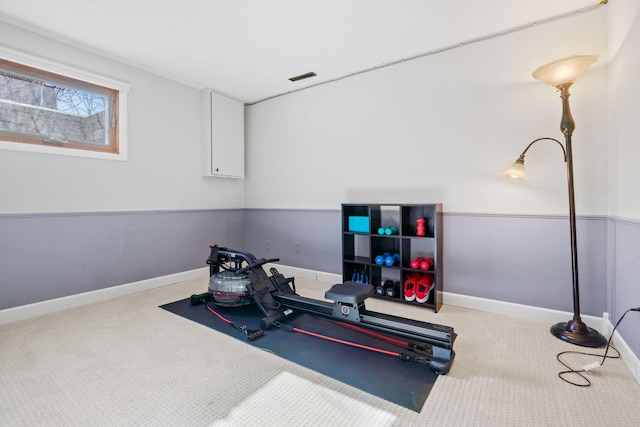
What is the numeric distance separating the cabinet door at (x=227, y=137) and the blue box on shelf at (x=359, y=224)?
2.11m

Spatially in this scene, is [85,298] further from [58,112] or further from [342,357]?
[342,357]

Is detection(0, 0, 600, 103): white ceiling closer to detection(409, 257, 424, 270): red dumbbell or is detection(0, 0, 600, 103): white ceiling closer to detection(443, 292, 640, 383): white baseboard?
detection(409, 257, 424, 270): red dumbbell

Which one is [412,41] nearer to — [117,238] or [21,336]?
[117,238]

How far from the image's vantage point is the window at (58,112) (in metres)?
2.66

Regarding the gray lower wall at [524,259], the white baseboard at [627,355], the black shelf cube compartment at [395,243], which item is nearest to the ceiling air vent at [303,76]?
the black shelf cube compartment at [395,243]

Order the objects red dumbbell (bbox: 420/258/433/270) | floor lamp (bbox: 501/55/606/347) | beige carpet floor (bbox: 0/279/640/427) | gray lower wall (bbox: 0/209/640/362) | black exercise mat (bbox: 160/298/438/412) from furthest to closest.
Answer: red dumbbell (bbox: 420/258/433/270) → gray lower wall (bbox: 0/209/640/362) → floor lamp (bbox: 501/55/606/347) → black exercise mat (bbox: 160/298/438/412) → beige carpet floor (bbox: 0/279/640/427)

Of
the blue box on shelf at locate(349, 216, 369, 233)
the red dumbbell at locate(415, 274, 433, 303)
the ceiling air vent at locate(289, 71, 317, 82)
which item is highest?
the ceiling air vent at locate(289, 71, 317, 82)

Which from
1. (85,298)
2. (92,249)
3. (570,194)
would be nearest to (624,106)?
(570,194)

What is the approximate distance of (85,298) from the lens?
3047 mm

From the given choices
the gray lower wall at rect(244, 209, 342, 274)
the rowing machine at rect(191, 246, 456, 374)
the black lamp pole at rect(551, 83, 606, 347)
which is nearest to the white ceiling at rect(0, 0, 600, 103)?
the black lamp pole at rect(551, 83, 606, 347)

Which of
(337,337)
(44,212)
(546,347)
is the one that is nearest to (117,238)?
(44,212)

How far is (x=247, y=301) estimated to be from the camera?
2711 mm

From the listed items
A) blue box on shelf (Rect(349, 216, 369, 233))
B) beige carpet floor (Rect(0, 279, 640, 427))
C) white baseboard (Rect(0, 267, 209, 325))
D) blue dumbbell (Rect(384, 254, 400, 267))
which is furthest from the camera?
blue box on shelf (Rect(349, 216, 369, 233))

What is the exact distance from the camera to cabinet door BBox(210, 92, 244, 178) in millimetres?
4195
